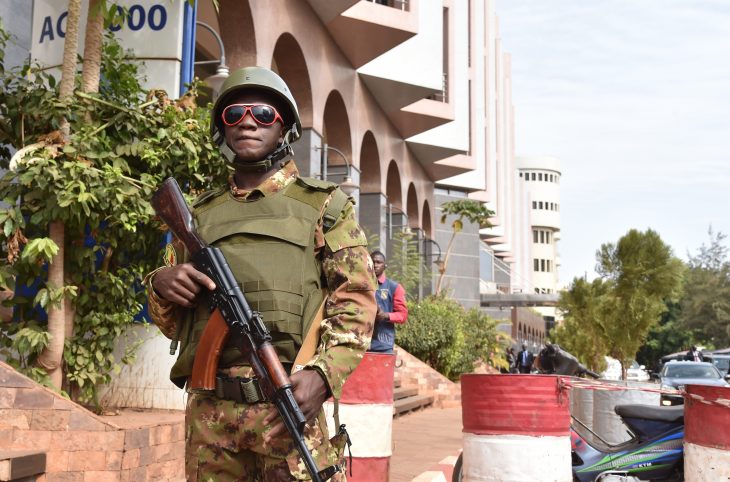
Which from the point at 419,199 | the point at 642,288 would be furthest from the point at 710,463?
the point at 419,199

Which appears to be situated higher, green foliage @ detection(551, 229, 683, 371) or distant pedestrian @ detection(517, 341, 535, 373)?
green foliage @ detection(551, 229, 683, 371)

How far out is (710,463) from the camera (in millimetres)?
4352

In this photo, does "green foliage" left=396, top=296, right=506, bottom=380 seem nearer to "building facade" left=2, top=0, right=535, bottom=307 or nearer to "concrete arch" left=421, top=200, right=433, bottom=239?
"building facade" left=2, top=0, right=535, bottom=307

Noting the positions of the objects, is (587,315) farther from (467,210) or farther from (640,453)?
(640,453)

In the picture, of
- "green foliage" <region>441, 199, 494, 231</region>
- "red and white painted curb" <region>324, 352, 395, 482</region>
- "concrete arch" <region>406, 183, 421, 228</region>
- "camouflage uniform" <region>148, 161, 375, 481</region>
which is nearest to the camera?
"camouflage uniform" <region>148, 161, 375, 481</region>

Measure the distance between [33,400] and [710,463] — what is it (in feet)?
12.1

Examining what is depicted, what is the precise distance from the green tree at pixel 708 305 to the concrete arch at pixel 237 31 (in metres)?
55.9

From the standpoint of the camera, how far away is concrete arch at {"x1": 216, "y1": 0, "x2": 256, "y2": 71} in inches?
545

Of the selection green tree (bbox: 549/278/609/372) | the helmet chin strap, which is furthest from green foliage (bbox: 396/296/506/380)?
the helmet chin strap

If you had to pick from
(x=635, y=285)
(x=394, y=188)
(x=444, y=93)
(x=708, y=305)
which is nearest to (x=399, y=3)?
(x=444, y=93)

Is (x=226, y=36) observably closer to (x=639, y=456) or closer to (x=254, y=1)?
(x=254, y=1)

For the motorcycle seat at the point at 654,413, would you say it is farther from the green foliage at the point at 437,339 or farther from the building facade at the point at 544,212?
the building facade at the point at 544,212

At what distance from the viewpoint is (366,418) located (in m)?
5.24

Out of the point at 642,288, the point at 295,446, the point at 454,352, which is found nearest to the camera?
the point at 295,446
